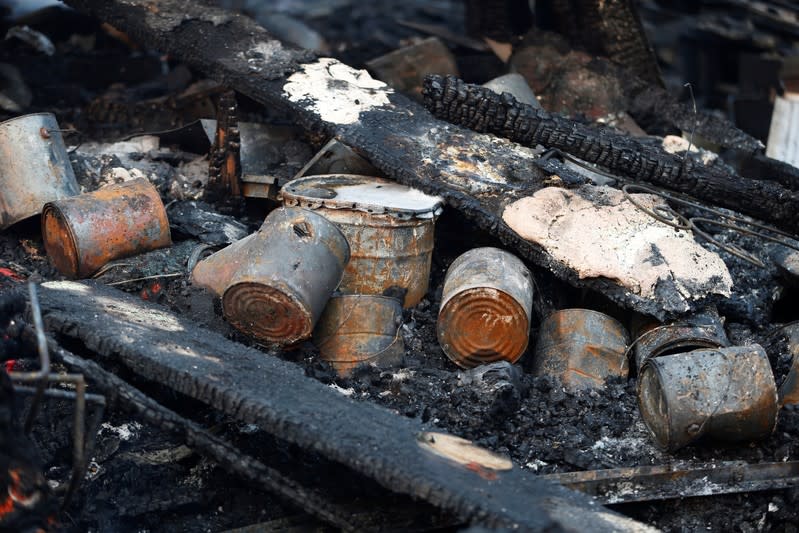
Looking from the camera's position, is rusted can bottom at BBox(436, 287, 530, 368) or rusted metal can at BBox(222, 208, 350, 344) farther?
rusted can bottom at BBox(436, 287, 530, 368)

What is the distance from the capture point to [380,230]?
5273 millimetres

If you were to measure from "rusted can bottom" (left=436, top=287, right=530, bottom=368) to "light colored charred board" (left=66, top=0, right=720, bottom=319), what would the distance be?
0.51 metres

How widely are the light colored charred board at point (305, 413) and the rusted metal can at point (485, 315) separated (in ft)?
3.59

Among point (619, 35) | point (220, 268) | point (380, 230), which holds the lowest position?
point (220, 268)

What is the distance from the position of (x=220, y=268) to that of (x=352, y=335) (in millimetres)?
824

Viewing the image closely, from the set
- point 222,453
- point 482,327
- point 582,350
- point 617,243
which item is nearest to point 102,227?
point 222,453

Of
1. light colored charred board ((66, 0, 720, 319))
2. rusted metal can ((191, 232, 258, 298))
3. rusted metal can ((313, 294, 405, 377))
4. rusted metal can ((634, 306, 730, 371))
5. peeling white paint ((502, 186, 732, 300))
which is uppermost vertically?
light colored charred board ((66, 0, 720, 319))

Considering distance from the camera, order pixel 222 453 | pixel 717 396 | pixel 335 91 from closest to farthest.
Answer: pixel 222 453, pixel 717 396, pixel 335 91

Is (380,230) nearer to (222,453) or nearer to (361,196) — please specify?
(361,196)

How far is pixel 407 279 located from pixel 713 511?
7.04 feet

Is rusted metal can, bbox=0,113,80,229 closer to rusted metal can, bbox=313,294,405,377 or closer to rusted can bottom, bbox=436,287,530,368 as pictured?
rusted metal can, bbox=313,294,405,377

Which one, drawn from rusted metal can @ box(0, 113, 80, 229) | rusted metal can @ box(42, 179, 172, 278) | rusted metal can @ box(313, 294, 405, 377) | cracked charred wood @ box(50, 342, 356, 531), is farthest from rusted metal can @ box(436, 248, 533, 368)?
rusted metal can @ box(0, 113, 80, 229)

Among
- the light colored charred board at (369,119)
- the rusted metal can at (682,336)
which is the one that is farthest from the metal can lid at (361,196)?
the rusted metal can at (682,336)

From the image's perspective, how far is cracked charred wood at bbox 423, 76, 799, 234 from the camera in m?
6.03
